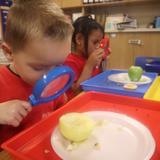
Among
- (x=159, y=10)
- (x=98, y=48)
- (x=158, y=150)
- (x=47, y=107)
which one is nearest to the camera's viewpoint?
(x=158, y=150)

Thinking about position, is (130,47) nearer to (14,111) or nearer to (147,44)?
(147,44)

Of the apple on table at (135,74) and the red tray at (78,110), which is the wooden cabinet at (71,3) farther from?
the red tray at (78,110)

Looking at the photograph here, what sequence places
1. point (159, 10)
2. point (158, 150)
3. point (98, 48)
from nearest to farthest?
point (158, 150) → point (98, 48) → point (159, 10)

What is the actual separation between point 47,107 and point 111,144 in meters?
0.32

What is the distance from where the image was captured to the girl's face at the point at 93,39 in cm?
124

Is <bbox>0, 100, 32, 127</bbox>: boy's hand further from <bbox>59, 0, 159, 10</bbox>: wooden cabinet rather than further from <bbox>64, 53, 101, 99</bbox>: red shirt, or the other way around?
<bbox>59, 0, 159, 10</bbox>: wooden cabinet

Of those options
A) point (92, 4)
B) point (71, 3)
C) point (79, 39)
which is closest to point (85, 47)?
point (79, 39)

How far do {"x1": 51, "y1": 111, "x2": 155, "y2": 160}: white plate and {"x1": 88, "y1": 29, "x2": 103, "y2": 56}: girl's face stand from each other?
81 cm

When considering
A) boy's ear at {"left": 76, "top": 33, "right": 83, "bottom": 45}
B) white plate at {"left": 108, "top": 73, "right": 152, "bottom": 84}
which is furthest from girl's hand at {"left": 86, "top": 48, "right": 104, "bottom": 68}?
white plate at {"left": 108, "top": 73, "right": 152, "bottom": 84}

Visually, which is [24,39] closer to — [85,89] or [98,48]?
[85,89]

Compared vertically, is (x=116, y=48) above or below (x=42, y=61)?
below

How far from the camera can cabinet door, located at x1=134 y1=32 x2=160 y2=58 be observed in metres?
2.37

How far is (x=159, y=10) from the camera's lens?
254 centimetres

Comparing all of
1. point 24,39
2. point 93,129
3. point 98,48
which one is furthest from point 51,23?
point 98,48
